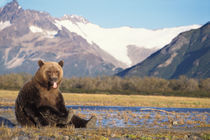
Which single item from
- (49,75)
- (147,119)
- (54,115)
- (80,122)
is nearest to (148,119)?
(147,119)

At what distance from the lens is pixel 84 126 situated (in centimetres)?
1630

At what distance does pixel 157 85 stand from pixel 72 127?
137 metres

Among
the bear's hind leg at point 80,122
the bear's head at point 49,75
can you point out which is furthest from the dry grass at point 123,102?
the bear's head at point 49,75

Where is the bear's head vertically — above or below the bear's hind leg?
above

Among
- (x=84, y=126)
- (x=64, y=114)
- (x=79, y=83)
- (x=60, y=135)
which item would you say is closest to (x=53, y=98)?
(x=64, y=114)

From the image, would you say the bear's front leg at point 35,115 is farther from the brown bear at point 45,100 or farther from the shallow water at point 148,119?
the shallow water at point 148,119

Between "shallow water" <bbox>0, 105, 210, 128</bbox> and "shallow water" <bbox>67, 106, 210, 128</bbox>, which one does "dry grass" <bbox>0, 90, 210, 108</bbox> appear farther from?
"shallow water" <bbox>67, 106, 210, 128</bbox>

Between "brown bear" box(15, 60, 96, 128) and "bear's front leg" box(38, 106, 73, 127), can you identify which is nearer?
"brown bear" box(15, 60, 96, 128)

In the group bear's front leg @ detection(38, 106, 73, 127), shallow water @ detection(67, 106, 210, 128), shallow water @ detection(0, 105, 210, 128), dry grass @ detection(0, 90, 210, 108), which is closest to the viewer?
bear's front leg @ detection(38, 106, 73, 127)

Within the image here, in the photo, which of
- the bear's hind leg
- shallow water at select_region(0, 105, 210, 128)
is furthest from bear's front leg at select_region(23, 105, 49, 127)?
shallow water at select_region(0, 105, 210, 128)

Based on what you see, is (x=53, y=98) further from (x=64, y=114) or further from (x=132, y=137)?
(x=132, y=137)

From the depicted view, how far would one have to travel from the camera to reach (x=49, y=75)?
13727 mm

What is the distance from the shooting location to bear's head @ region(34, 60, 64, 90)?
13.7m

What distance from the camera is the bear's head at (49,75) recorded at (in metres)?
13.7
